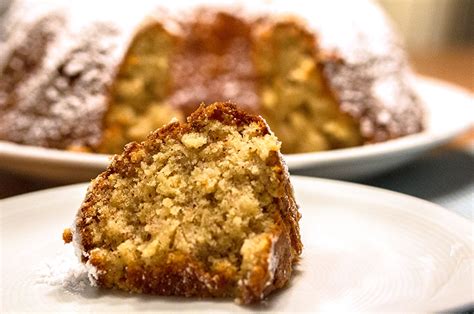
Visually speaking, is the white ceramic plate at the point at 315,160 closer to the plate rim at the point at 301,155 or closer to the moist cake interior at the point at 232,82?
the plate rim at the point at 301,155

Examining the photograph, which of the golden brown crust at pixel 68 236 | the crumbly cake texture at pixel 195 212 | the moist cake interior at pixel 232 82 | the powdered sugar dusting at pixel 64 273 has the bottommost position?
the moist cake interior at pixel 232 82

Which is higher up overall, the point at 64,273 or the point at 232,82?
the point at 64,273

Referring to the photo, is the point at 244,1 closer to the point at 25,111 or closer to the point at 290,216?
the point at 25,111

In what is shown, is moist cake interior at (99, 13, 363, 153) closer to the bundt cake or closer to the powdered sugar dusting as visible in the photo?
the bundt cake

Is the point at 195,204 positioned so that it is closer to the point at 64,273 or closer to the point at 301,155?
the point at 64,273

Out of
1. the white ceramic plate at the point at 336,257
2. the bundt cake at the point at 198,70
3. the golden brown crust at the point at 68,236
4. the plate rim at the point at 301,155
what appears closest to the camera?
the white ceramic plate at the point at 336,257

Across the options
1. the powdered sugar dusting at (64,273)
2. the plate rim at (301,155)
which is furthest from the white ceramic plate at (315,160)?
the powdered sugar dusting at (64,273)

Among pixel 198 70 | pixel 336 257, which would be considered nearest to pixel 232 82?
pixel 198 70
